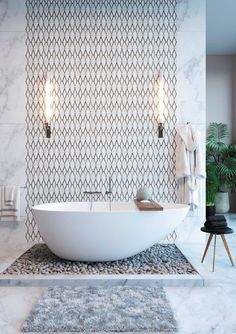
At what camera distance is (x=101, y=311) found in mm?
2652

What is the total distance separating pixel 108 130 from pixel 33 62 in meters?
1.25

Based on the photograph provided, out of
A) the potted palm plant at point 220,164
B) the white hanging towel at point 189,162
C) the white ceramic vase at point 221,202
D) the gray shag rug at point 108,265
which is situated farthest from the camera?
the white ceramic vase at point 221,202

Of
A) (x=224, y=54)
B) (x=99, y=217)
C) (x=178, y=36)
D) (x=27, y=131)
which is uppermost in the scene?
(x=224, y=54)

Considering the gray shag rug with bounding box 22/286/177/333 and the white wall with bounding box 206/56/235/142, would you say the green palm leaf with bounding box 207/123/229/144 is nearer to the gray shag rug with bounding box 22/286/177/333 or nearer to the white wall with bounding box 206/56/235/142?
the white wall with bounding box 206/56/235/142

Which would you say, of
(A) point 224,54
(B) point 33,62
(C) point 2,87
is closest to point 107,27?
(B) point 33,62

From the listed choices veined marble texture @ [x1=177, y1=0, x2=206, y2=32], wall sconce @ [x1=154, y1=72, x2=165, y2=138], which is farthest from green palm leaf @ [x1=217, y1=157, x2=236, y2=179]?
veined marble texture @ [x1=177, y1=0, x2=206, y2=32]

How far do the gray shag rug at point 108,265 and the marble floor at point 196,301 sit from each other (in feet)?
0.44

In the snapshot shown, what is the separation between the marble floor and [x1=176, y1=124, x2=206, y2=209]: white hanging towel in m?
0.69

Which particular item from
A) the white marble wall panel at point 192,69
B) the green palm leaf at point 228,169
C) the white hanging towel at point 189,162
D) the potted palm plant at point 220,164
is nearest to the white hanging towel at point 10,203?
the white hanging towel at point 189,162

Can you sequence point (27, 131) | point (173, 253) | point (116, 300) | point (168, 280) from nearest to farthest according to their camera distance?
point (116, 300), point (168, 280), point (173, 253), point (27, 131)

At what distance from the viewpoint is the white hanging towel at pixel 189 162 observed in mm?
4719

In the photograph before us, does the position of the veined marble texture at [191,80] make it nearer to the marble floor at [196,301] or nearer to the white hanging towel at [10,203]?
the marble floor at [196,301]

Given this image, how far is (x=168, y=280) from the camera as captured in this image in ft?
10.7

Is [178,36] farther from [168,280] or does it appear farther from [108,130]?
[168,280]
